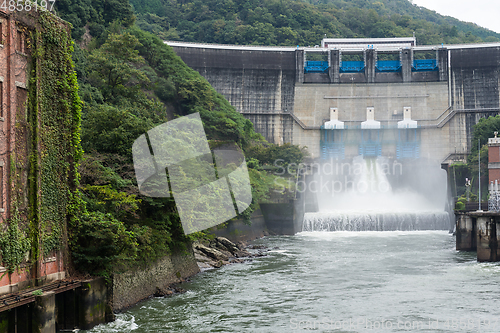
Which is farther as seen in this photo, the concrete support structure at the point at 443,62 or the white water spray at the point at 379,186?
the concrete support structure at the point at 443,62

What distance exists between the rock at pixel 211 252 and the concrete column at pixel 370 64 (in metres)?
40.0

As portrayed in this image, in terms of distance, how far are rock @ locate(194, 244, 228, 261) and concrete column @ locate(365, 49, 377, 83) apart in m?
40.0

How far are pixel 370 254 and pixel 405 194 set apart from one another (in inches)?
1189

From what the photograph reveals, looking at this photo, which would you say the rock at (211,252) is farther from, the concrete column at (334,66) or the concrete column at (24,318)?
the concrete column at (334,66)

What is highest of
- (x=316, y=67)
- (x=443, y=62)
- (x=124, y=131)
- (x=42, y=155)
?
(x=316, y=67)

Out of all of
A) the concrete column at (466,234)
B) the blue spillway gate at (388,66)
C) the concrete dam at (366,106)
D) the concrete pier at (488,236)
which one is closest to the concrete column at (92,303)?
the concrete pier at (488,236)

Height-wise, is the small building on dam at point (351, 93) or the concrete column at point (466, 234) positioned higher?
the small building on dam at point (351, 93)

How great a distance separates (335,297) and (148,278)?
6.37 metres

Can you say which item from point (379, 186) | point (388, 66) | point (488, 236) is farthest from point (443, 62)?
point (488, 236)

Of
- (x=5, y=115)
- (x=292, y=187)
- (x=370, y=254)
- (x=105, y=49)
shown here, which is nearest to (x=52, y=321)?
(x=5, y=115)

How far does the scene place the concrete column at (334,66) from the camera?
60438mm

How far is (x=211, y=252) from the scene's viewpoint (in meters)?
25.8

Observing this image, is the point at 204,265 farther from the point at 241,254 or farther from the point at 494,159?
the point at 494,159

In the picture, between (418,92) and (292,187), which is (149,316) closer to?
(292,187)
